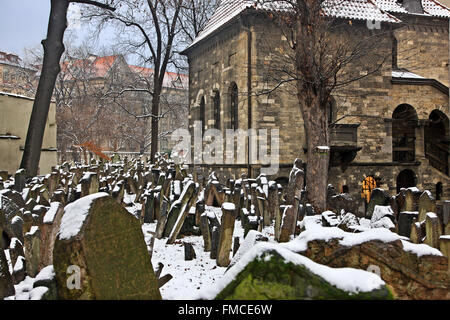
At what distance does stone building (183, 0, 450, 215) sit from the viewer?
15.9 metres

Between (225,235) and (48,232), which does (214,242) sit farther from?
(48,232)

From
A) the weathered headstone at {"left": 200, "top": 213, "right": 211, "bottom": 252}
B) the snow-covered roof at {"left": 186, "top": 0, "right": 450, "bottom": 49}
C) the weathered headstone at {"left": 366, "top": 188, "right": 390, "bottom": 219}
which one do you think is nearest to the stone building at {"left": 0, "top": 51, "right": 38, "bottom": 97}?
the snow-covered roof at {"left": 186, "top": 0, "right": 450, "bottom": 49}

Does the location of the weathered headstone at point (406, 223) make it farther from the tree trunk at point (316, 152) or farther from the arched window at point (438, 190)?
the arched window at point (438, 190)

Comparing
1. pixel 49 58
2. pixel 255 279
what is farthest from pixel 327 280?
pixel 49 58

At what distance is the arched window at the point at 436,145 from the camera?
799 inches

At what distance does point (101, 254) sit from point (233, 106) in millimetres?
15594

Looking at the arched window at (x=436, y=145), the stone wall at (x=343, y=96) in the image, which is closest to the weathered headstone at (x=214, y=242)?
the stone wall at (x=343, y=96)

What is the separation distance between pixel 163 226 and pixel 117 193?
1.21 metres

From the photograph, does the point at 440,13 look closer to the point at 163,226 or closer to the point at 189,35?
the point at 189,35

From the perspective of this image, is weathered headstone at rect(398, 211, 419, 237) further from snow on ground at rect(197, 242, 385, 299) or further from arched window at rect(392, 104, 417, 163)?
arched window at rect(392, 104, 417, 163)

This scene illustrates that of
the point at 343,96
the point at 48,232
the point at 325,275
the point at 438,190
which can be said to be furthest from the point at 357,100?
the point at 325,275

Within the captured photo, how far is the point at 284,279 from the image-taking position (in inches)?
84.7

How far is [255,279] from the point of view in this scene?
2.16 m

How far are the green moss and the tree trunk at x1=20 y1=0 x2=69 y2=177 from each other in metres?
9.92
